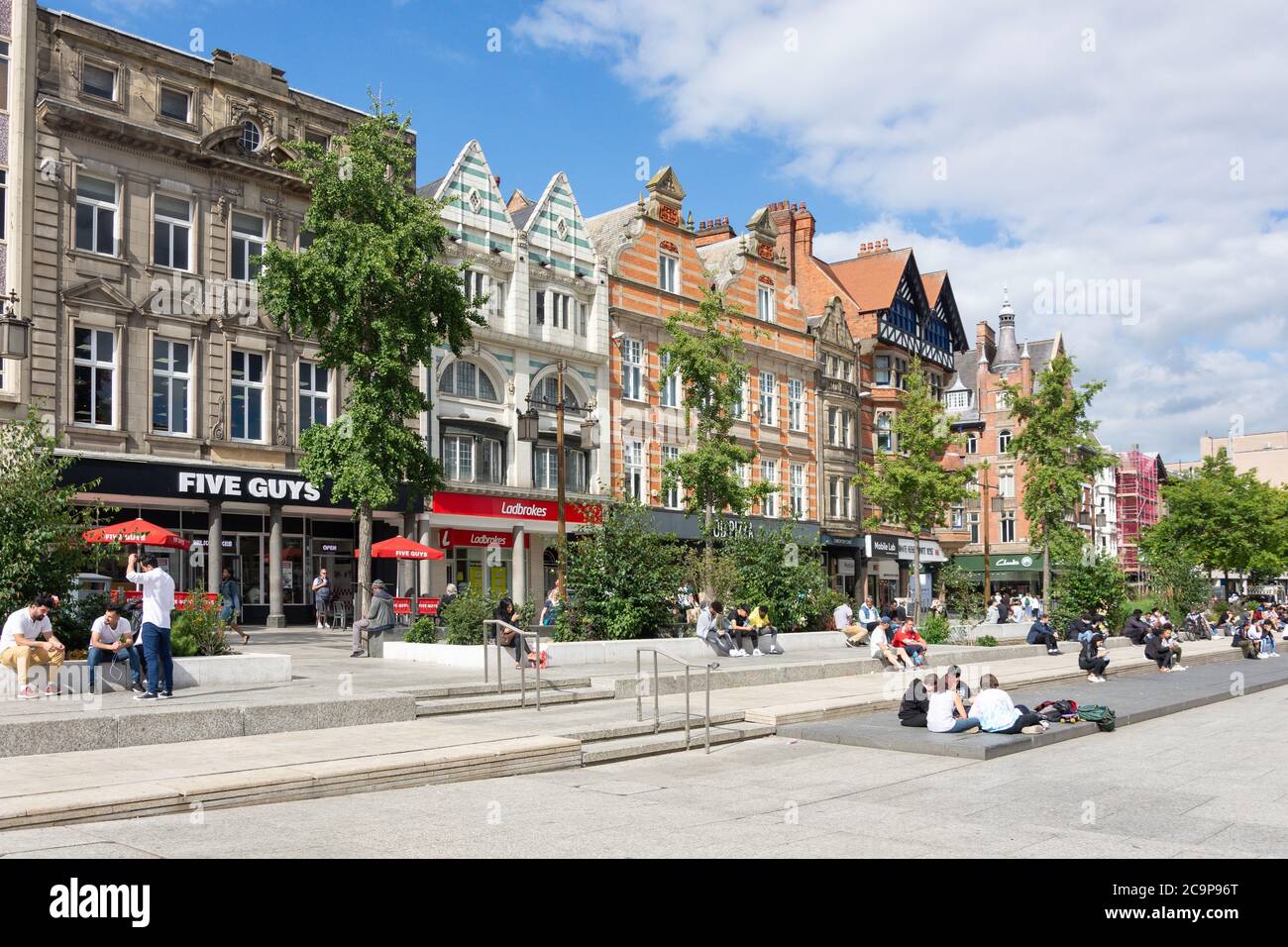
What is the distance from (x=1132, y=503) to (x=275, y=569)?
8353 centimetres

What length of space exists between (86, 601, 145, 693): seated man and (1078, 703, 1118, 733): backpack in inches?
486

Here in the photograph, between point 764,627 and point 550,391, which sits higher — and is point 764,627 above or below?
below

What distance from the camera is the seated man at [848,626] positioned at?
28141 mm

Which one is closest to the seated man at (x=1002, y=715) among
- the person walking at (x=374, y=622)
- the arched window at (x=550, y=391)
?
the person walking at (x=374, y=622)

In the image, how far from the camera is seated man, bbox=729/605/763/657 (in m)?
25.1

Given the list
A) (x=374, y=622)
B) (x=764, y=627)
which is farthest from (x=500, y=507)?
(x=374, y=622)

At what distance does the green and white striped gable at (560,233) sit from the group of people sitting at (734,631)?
19.1 m

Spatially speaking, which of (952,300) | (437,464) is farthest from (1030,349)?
(437,464)

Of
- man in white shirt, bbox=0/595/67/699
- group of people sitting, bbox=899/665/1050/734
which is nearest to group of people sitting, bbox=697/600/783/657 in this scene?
group of people sitting, bbox=899/665/1050/734

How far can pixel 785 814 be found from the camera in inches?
389

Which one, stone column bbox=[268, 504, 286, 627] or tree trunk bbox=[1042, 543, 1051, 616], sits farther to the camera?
tree trunk bbox=[1042, 543, 1051, 616]

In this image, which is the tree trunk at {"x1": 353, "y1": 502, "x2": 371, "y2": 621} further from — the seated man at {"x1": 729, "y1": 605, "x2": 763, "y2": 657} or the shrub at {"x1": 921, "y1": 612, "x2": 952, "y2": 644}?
the shrub at {"x1": 921, "y1": 612, "x2": 952, "y2": 644}

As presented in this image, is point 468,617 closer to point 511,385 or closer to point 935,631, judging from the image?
point 935,631
